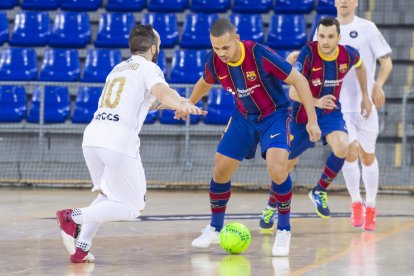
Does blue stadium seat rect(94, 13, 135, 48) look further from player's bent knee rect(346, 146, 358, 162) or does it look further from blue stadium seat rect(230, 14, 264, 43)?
player's bent knee rect(346, 146, 358, 162)

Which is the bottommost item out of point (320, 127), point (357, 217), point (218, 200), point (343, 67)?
point (357, 217)

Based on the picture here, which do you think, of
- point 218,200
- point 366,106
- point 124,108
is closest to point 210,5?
point 366,106

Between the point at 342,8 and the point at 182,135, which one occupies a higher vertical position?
the point at 342,8

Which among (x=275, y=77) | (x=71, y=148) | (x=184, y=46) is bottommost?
(x=71, y=148)

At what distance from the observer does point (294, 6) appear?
1666 cm

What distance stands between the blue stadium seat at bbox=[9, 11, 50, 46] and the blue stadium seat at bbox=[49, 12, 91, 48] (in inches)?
6.5

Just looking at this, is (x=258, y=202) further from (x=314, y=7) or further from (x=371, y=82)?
(x=314, y=7)

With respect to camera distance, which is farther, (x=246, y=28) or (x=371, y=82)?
(x=246, y=28)

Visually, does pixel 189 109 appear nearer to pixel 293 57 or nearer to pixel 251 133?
pixel 251 133

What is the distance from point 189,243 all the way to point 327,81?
2.21 m

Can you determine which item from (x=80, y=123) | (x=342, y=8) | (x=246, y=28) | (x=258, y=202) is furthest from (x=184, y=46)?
(x=342, y=8)

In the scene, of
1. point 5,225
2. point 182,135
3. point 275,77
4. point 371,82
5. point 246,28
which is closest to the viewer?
point 275,77

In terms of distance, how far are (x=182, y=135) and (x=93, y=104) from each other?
1.61m

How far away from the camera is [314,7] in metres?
16.8
